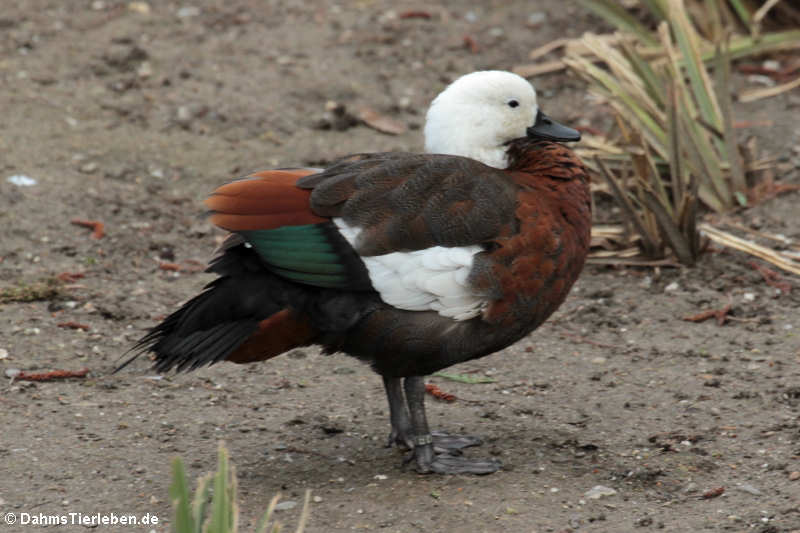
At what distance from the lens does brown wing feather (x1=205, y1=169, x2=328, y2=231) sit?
3.65 m

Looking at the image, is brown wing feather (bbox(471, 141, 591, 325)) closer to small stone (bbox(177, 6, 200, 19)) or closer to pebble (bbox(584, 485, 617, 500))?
pebble (bbox(584, 485, 617, 500))

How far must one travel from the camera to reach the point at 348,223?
3.69 metres

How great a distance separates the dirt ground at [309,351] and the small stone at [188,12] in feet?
0.32

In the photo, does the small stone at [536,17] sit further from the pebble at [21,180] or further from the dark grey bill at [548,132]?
the dark grey bill at [548,132]

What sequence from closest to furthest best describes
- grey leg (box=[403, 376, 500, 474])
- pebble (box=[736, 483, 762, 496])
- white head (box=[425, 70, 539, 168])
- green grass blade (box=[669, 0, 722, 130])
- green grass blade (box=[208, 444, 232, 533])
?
1. green grass blade (box=[208, 444, 232, 533])
2. pebble (box=[736, 483, 762, 496])
3. grey leg (box=[403, 376, 500, 474])
4. white head (box=[425, 70, 539, 168])
5. green grass blade (box=[669, 0, 722, 130])

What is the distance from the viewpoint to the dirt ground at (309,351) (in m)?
3.70

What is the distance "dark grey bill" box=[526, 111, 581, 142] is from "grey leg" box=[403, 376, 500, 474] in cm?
99

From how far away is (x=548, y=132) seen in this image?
13.7 ft

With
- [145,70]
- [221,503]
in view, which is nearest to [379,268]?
[221,503]

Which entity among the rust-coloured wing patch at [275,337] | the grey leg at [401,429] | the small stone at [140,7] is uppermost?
the small stone at [140,7]

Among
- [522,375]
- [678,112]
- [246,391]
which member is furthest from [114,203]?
[678,112]

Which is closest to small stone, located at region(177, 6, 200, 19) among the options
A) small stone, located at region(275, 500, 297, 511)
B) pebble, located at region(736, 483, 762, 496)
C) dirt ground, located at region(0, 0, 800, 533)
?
dirt ground, located at region(0, 0, 800, 533)

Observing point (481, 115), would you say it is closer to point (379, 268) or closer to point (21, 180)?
point (379, 268)

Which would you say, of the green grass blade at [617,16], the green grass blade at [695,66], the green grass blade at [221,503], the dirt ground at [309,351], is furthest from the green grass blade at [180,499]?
the green grass blade at [617,16]
